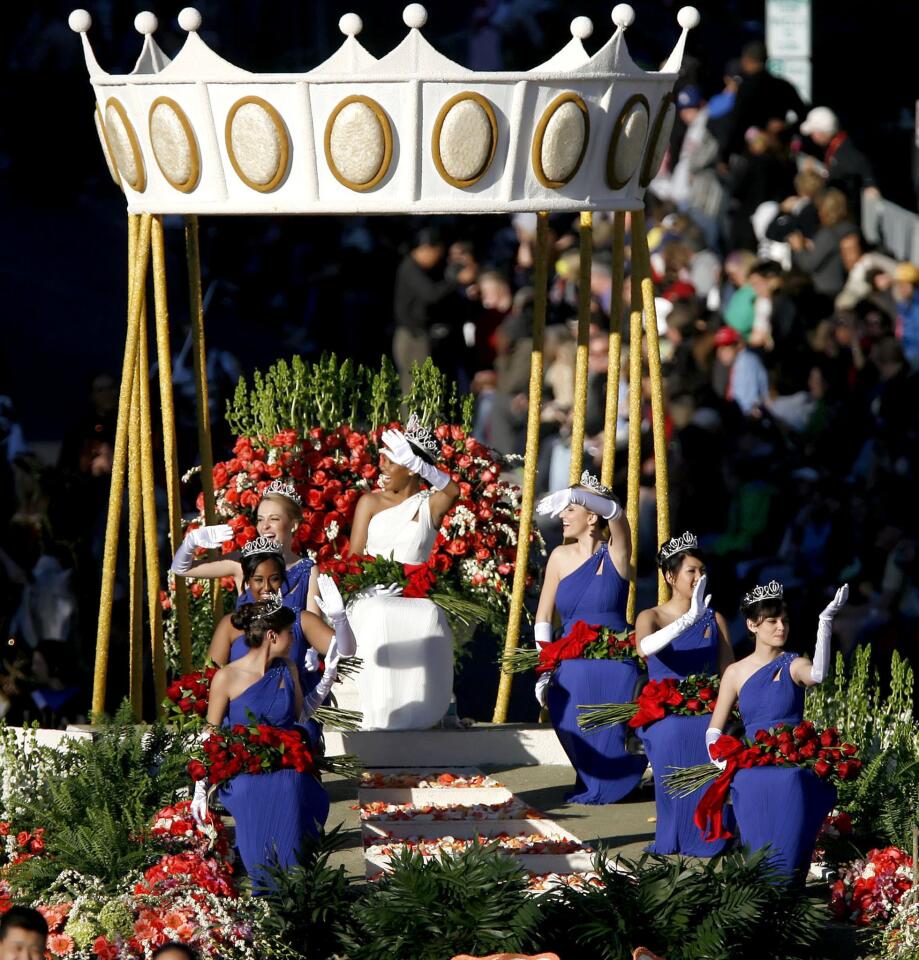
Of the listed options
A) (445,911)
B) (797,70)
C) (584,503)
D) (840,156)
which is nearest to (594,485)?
(584,503)

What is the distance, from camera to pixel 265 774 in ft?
27.5

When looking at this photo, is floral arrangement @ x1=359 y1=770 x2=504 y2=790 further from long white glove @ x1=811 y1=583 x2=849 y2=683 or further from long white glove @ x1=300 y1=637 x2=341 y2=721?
long white glove @ x1=811 y1=583 x2=849 y2=683

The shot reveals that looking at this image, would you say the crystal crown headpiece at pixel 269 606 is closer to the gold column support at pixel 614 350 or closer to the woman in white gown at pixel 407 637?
the woman in white gown at pixel 407 637

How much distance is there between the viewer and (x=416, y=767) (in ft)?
34.6

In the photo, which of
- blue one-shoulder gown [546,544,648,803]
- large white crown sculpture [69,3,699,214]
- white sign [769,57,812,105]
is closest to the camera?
large white crown sculpture [69,3,699,214]

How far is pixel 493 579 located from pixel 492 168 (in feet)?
7.59

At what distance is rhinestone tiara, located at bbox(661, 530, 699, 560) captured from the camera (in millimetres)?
9586

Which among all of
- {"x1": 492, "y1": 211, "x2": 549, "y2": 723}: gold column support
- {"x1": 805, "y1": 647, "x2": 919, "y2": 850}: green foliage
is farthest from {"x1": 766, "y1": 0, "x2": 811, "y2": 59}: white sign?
{"x1": 805, "y1": 647, "x2": 919, "y2": 850}: green foliage

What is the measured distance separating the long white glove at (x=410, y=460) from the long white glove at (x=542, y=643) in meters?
0.92

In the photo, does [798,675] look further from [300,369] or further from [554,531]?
[554,531]

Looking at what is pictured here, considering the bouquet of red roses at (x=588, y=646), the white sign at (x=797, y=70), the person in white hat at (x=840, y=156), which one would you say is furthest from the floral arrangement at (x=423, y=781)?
the white sign at (x=797, y=70)

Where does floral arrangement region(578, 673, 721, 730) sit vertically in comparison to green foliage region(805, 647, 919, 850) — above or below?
above

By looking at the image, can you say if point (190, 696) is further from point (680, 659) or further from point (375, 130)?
point (375, 130)

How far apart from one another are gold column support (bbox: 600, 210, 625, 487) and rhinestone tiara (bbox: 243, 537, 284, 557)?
2.25m
